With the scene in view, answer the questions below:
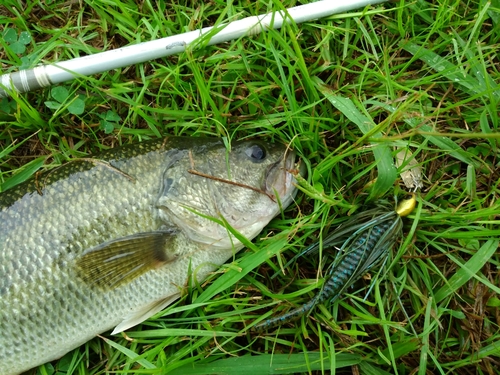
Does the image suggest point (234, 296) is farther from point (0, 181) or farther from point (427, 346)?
point (0, 181)

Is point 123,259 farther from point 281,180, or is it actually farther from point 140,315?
point 281,180

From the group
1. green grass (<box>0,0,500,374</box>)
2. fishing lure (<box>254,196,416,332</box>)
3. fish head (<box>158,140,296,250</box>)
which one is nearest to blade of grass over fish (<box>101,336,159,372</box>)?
green grass (<box>0,0,500,374</box>)

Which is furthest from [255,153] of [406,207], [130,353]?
[130,353]

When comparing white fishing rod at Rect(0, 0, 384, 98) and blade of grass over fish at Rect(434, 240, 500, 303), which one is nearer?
blade of grass over fish at Rect(434, 240, 500, 303)

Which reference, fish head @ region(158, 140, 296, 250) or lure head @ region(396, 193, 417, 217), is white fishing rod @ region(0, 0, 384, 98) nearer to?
fish head @ region(158, 140, 296, 250)

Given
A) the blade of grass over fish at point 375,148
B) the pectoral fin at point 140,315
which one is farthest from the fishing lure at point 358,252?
the pectoral fin at point 140,315

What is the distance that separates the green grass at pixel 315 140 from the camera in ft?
8.63

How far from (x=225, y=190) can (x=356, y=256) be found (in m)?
0.90

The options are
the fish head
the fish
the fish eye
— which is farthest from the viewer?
the fish eye

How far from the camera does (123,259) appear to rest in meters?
2.50

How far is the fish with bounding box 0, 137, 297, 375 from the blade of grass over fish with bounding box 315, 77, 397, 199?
478 mm

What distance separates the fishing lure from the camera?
2.59 metres

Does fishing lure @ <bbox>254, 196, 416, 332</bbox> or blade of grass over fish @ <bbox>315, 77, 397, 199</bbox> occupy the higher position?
blade of grass over fish @ <bbox>315, 77, 397, 199</bbox>

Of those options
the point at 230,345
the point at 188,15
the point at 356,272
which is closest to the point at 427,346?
the point at 356,272
